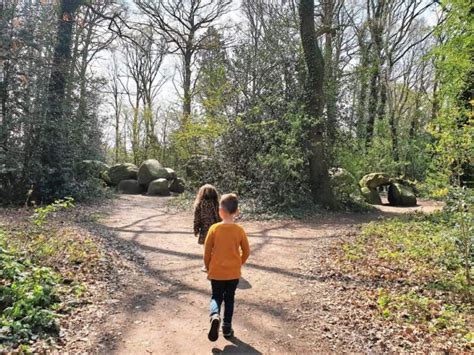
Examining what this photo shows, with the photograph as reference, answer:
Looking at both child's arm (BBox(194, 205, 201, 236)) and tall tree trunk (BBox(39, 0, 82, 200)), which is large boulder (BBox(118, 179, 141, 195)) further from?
child's arm (BBox(194, 205, 201, 236))

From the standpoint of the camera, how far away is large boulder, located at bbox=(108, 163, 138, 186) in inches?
805

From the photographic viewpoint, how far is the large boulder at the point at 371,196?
15906mm

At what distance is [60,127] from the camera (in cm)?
1225

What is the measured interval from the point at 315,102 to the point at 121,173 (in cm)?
1218

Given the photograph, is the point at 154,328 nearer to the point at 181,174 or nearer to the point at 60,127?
the point at 60,127

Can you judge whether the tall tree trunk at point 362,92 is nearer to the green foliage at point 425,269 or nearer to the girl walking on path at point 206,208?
the green foliage at point 425,269

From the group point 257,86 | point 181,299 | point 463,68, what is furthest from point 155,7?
point 181,299

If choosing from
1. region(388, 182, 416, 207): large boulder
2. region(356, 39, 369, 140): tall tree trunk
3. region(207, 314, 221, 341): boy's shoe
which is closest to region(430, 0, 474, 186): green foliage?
region(207, 314, 221, 341): boy's shoe

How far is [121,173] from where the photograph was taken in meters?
20.5

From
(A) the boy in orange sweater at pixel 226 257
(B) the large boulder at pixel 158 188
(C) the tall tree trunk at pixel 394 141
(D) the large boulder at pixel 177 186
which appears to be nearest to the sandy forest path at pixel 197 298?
(A) the boy in orange sweater at pixel 226 257

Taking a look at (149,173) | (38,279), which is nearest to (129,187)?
(149,173)

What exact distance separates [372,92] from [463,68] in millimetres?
13124

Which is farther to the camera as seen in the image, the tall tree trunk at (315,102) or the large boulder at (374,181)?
the large boulder at (374,181)

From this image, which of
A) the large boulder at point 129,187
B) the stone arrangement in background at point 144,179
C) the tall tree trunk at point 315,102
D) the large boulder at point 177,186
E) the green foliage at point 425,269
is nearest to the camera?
the green foliage at point 425,269
